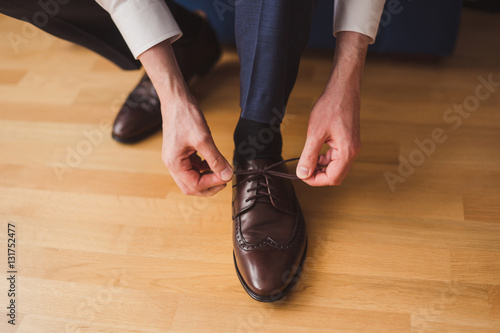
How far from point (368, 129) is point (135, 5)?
650 millimetres

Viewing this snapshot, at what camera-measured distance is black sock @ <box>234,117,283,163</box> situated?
2.82 feet

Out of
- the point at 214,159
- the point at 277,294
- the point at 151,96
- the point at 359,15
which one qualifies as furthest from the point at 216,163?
the point at 151,96

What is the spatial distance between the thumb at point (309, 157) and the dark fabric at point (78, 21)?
0.54 metres

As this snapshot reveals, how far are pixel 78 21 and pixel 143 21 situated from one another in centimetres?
29

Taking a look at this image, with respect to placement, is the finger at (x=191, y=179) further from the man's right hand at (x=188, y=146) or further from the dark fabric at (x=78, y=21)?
the dark fabric at (x=78, y=21)

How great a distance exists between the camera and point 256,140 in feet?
2.87

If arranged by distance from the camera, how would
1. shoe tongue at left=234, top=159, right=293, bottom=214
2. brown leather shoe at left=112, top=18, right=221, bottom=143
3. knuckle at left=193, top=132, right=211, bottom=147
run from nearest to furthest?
knuckle at left=193, top=132, right=211, bottom=147 < shoe tongue at left=234, top=159, right=293, bottom=214 < brown leather shoe at left=112, top=18, right=221, bottom=143

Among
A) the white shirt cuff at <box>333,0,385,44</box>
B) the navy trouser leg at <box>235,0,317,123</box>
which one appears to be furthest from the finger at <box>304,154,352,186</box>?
the white shirt cuff at <box>333,0,385,44</box>

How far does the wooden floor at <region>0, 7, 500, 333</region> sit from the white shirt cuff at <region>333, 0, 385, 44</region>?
0.36 metres

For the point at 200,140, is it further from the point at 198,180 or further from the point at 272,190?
the point at 272,190

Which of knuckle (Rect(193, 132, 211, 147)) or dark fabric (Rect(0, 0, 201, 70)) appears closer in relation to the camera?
knuckle (Rect(193, 132, 211, 147))

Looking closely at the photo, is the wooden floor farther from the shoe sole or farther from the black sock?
the black sock

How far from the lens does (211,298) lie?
0.83 meters

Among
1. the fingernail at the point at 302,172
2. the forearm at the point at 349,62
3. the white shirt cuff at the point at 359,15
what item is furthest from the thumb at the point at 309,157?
the white shirt cuff at the point at 359,15
